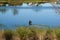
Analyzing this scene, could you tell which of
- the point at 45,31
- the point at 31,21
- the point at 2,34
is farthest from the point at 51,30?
the point at 2,34

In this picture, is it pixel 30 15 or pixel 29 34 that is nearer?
pixel 29 34

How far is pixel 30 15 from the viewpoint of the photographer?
3967 millimetres

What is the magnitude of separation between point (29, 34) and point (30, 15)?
0.78 metres

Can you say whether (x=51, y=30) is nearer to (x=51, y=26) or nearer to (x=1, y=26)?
(x=51, y=26)

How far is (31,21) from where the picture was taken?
3848mm

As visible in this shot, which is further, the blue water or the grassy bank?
the blue water

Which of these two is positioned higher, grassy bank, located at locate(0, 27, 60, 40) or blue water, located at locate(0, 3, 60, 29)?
blue water, located at locate(0, 3, 60, 29)

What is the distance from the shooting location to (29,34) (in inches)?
129

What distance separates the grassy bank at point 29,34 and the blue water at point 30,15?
0.41 metres

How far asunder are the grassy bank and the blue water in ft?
1.35

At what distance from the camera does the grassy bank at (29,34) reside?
3.27m

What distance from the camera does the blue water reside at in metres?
3.82

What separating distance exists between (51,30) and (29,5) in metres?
0.99

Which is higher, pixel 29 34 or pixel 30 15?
pixel 30 15
